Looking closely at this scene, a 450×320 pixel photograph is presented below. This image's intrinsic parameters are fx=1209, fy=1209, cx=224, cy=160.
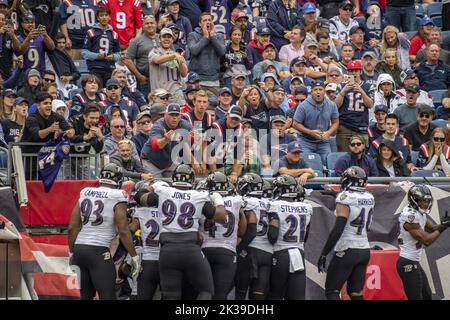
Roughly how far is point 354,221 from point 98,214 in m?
3.14

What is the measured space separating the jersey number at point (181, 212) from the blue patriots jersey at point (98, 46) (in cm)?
571

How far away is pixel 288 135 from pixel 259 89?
1122mm

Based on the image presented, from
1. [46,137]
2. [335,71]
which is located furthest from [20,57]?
[335,71]

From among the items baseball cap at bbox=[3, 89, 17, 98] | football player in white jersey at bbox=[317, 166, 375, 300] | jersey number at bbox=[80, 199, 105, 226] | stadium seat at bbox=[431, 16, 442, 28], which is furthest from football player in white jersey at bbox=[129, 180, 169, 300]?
stadium seat at bbox=[431, 16, 442, 28]

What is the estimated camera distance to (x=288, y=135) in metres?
16.9

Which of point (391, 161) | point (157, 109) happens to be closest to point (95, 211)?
point (157, 109)

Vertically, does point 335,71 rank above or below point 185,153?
above

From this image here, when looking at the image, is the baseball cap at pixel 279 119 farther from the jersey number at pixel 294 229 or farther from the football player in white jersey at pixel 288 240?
the jersey number at pixel 294 229

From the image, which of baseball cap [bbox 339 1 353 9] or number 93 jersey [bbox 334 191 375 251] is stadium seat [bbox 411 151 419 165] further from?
baseball cap [bbox 339 1 353 9]

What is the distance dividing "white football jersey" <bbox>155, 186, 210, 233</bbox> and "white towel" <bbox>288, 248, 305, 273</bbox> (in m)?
1.31

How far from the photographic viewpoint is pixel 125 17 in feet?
65.1

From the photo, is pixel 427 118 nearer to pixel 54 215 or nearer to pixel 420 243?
pixel 420 243

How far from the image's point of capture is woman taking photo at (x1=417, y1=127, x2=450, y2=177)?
55.7 ft

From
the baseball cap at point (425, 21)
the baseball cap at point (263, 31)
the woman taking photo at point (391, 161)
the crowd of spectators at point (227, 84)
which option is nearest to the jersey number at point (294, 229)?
the crowd of spectators at point (227, 84)
